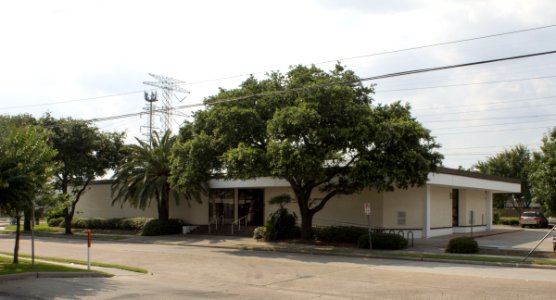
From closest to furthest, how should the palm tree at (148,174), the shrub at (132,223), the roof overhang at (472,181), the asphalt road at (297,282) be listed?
the asphalt road at (297,282) → the roof overhang at (472,181) → the palm tree at (148,174) → the shrub at (132,223)

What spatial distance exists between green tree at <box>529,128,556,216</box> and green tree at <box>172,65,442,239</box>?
4.51 metres

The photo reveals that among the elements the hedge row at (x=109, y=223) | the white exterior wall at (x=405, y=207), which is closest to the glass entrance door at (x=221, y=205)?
the hedge row at (x=109, y=223)

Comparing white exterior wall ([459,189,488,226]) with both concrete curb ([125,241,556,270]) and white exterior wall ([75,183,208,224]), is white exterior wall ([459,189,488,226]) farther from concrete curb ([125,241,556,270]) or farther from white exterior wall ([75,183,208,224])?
white exterior wall ([75,183,208,224])

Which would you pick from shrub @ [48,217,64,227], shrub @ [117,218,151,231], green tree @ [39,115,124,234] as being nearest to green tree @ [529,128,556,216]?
shrub @ [117,218,151,231]

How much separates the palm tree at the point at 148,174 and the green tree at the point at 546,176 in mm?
22136

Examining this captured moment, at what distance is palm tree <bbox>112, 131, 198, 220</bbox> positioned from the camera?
3622 cm

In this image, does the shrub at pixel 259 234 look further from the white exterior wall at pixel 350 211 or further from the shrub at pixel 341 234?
the shrub at pixel 341 234

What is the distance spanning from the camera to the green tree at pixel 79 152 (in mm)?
38812

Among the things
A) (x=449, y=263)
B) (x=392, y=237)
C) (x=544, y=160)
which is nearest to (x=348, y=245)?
(x=392, y=237)

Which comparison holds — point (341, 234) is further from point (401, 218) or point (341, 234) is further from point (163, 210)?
point (163, 210)

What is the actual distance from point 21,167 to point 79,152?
88.2 feet

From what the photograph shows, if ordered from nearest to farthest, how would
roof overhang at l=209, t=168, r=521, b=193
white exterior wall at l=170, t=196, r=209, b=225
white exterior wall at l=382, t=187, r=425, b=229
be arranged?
roof overhang at l=209, t=168, r=521, b=193
white exterior wall at l=382, t=187, r=425, b=229
white exterior wall at l=170, t=196, r=209, b=225

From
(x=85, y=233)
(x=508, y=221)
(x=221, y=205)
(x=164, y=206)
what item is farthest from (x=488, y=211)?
(x=85, y=233)

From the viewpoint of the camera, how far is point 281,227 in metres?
30.2
